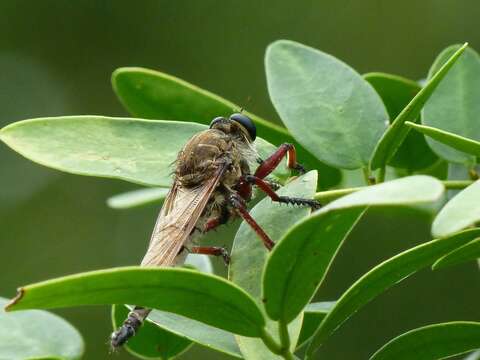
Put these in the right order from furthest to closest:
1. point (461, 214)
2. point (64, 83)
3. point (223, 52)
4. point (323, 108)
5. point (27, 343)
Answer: point (64, 83)
point (223, 52)
point (323, 108)
point (27, 343)
point (461, 214)

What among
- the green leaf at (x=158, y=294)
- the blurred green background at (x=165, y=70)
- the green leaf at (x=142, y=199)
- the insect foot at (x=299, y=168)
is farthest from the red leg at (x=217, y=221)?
the blurred green background at (x=165, y=70)

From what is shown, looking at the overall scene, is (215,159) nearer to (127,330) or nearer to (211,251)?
(211,251)

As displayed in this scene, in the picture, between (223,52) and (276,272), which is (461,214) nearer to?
(276,272)

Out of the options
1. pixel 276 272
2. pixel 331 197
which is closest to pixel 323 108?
pixel 331 197

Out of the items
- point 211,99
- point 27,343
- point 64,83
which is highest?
point 211,99

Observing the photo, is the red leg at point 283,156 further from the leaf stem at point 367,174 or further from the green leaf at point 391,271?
the green leaf at point 391,271

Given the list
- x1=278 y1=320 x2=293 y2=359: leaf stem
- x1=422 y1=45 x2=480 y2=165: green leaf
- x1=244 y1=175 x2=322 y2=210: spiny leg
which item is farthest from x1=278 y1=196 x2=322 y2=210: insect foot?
x1=422 y1=45 x2=480 y2=165: green leaf
